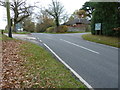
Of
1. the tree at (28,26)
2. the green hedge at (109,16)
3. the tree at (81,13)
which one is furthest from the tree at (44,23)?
the green hedge at (109,16)

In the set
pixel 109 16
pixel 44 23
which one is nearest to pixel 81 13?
pixel 44 23

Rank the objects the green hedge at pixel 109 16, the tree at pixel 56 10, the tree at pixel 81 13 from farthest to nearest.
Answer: the tree at pixel 81 13 < the tree at pixel 56 10 < the green hedge at pixel 109 16

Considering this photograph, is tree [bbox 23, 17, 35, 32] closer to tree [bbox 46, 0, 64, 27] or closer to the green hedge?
tree [bbox 46, 0, 64, 27]

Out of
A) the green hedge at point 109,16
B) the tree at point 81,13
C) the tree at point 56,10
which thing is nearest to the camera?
the green hedge at point 109,16

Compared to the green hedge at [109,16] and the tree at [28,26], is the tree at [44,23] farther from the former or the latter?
the green hedge at [109,16]

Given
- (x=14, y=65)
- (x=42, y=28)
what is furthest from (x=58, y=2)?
(x=14, y=65)

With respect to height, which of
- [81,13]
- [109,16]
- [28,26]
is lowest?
[109,16]

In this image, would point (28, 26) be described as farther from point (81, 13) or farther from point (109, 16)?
point (109, 16)

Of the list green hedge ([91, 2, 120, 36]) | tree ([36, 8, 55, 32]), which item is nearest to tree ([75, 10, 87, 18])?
tree ([36, 8, 55, 32])

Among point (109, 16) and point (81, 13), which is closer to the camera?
point (109, 16)

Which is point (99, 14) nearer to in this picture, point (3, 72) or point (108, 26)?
point (108, 26)

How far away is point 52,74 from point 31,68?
105 cm

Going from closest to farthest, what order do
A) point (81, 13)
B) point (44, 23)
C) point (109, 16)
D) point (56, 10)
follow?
point (109, 16), point (56, 10), point (44, 23), point (81, 13)

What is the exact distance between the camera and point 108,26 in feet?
59.3
